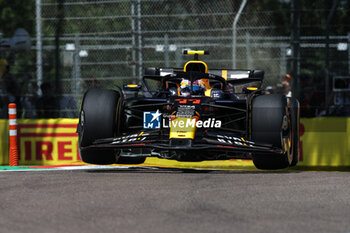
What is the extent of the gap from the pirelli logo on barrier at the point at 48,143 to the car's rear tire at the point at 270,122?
3.28 meters

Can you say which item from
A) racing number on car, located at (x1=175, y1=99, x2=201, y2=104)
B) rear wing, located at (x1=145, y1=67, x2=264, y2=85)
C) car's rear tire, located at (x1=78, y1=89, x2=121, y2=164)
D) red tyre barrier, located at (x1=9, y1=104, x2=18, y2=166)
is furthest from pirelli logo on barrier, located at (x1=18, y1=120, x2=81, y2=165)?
racing number on car, located at (x1=175, y1=99, x2=201, y2=104)

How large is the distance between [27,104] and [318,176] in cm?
766

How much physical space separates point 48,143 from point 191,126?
3202mm

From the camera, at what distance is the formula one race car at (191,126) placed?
8.92 metres

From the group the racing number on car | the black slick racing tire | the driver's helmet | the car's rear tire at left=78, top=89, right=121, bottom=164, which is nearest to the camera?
the car's rear tire at left=78, top=89, right=121, bottom=164

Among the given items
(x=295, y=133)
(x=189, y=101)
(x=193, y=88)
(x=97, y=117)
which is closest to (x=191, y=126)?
(x=189, y=101)

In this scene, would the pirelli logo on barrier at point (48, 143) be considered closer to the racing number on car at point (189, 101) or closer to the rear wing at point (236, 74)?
the rear wing at point (236, 74)

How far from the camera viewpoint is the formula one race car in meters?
8.92

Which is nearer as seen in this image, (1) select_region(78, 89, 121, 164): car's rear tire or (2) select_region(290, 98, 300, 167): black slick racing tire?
(1) select_region(78, 89, 121, 164): car's rear tire

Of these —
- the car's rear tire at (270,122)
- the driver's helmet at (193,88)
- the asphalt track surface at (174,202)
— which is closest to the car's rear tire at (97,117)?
the asphalt track surface at (174,202)

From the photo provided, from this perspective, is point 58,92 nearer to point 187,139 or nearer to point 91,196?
point 187,139

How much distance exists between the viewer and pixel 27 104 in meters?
15.2

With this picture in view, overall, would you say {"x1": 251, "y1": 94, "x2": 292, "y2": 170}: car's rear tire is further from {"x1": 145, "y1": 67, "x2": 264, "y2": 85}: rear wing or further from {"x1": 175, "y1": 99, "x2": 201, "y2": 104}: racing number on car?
{"x1": 145, "y1": 67, "x2": 264, "y2": 85}: rear wing

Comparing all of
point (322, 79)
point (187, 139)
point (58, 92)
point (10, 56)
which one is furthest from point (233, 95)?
point (10, 56)
